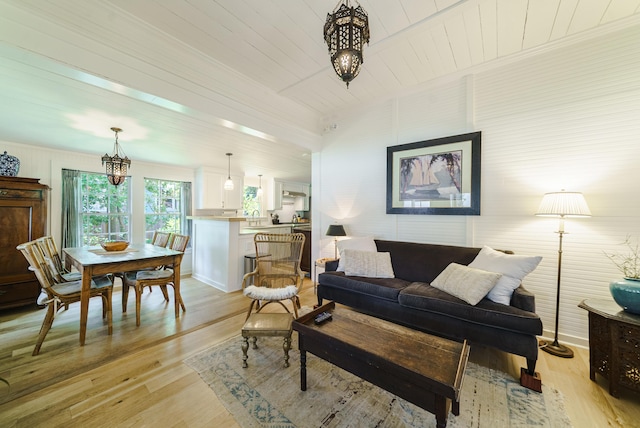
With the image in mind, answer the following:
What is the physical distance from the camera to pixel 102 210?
4.45m

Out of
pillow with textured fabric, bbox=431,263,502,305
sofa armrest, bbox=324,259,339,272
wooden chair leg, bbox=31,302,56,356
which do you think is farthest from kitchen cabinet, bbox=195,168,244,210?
pillow with textured fabric, bbox=431,263,502,305

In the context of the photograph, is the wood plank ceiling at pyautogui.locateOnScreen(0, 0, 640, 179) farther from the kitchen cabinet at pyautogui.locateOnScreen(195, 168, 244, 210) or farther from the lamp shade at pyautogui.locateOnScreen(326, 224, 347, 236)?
the kitchen cabinet at pyautogui.locateOnScreen(195, 168, 244, 210)

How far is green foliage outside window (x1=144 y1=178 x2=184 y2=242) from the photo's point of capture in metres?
4.97

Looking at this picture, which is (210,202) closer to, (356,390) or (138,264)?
(138,264)

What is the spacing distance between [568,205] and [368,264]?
1.94m

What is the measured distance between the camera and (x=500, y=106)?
2641 millimetres

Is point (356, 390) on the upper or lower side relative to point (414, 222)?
lower

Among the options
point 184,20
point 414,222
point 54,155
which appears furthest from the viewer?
point 54,155

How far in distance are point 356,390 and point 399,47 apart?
3.04 meters

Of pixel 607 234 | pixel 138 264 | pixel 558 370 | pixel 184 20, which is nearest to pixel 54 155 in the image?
pixel 138 264

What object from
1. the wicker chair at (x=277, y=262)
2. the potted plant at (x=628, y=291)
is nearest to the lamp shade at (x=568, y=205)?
the potted plant at (x=628, y=291)

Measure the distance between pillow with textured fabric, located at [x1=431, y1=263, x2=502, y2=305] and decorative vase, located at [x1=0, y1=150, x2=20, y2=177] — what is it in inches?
223

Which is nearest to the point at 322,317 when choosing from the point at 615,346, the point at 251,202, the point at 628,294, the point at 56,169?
the point at 615,346

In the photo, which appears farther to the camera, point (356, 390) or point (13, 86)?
point (13, 86)
